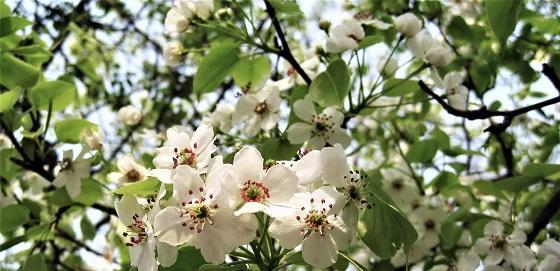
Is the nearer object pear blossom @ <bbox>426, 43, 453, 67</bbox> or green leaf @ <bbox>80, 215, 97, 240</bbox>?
pear blossom @ <bbox>426, 43, 453, 67</bbox>

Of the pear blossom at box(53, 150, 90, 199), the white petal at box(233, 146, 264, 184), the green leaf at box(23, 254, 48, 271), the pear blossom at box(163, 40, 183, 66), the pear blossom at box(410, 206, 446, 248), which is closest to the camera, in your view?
the white petal at box(233, 146, 264, 184)

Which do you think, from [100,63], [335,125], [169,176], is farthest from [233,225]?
[100,63]

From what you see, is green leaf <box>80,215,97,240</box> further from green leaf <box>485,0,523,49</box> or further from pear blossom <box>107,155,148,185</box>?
green leaf <box>485,0,523,49</box>

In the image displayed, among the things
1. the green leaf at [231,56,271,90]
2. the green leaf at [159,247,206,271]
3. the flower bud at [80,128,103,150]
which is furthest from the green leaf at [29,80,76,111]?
the green leaf at [159,247,206,271]

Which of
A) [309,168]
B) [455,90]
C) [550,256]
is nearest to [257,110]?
[455,90]

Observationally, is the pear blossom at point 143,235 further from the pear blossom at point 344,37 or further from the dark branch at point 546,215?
the dark branch at point 546,215

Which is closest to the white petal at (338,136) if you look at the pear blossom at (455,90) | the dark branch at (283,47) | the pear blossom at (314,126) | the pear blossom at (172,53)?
the pear blossom at (314,126)
